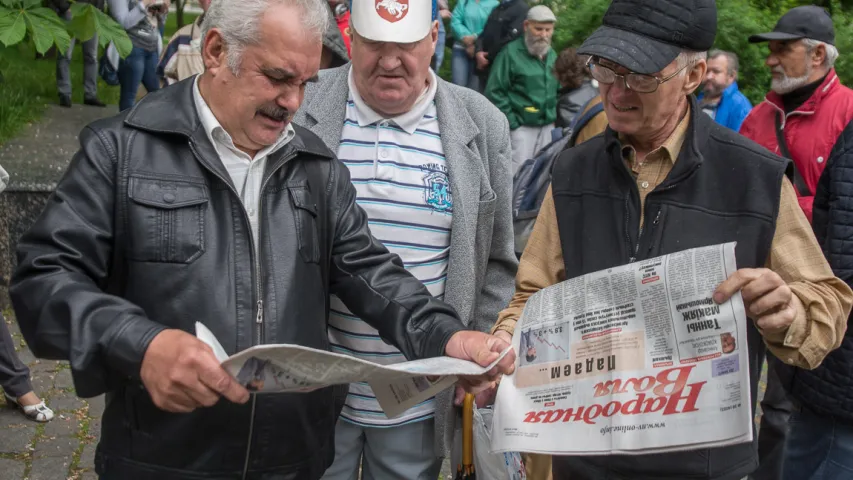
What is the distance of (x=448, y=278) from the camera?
328cm

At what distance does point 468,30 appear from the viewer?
1098 cm

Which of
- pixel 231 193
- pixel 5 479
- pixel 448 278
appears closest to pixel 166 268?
pixel 231 193

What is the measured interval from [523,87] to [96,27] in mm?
5162

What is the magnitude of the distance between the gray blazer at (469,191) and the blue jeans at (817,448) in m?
1.16

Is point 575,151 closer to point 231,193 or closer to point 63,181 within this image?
Result: point 231,193

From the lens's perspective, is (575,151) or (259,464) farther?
(575,151)

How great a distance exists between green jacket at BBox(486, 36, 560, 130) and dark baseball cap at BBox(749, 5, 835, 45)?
4020 millimetres

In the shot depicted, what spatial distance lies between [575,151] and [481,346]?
0.74 meters

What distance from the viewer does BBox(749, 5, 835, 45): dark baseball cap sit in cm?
505

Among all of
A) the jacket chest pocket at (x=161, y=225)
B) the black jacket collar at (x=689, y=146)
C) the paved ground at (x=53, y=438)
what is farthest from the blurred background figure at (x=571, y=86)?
the jacket chest pocket at (x=161, y=225)

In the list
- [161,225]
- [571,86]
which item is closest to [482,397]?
[161,225]

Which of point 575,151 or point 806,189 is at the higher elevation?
point 575,151

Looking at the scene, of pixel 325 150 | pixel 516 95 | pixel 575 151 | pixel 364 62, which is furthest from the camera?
pixel 516 95

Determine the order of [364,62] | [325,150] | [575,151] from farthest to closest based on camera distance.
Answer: [364,62] < [575,151] < [325,150]
